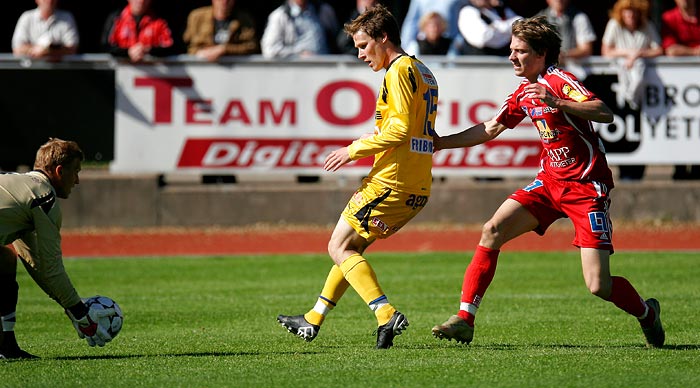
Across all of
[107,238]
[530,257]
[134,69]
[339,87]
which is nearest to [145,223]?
[107,238]

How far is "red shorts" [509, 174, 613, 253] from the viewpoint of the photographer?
25.0ft

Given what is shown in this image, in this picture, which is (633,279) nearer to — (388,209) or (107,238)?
(388,209)

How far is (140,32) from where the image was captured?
16.3 m

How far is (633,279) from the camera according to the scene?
1185cm

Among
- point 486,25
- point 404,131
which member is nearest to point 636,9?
point 486,25

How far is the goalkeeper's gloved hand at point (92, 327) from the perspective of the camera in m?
7.38

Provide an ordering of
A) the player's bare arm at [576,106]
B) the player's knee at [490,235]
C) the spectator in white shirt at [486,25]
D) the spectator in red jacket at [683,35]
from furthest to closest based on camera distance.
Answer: the spectator in red jacket at [683,35] → the spectator in white shirt at [486,25] → the player's knee at [490,235] → the player's bare arm at [576,106]

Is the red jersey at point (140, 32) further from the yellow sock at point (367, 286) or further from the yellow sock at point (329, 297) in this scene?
the yellow sock at point (367, 286)

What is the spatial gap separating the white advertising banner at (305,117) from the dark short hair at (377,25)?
8.38 metres

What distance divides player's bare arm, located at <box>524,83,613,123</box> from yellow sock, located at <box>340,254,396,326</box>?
62.2 inches

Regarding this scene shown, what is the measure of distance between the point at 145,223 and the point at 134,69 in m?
2.17

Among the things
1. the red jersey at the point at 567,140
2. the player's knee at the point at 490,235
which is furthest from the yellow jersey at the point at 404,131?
the red jersey at the point at 567,140

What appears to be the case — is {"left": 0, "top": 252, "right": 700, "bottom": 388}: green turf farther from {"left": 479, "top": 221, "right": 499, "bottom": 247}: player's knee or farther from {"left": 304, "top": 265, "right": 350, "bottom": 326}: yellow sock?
{"left": 479, "top": 221, "right": 499, "bottom": 247}: player's knee

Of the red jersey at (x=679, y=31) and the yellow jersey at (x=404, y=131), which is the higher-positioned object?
the red jersey at (x=679, y=31)
